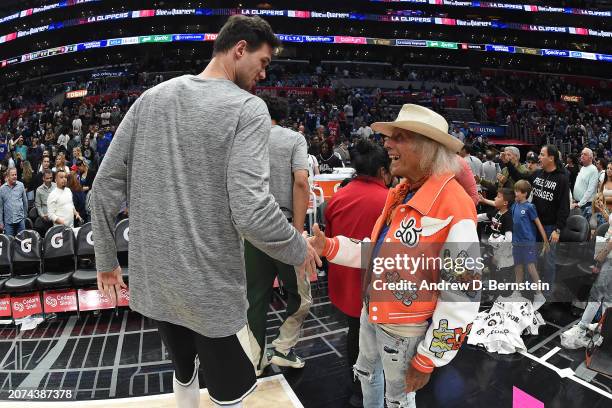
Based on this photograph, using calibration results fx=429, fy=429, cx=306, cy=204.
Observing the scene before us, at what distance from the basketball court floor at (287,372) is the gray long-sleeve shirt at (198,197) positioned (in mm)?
1760

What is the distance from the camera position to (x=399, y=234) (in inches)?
70.0

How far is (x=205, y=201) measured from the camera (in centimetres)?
140

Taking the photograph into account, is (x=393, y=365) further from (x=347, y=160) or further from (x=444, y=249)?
(x=347, y=160)

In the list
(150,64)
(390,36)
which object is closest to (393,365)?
(150,64)

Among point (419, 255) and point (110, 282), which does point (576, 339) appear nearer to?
point (419, 255)

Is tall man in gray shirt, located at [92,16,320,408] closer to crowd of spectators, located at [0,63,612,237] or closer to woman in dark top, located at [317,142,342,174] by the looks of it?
woman in dark top, located at [317,142,342,174]

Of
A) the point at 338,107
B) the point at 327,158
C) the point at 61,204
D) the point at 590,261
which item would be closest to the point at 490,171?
the point at 327,158

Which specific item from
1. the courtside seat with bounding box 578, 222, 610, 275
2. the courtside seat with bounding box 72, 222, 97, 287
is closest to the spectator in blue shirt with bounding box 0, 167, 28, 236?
the courtside seat with bounding box 72, 222, 97, 287

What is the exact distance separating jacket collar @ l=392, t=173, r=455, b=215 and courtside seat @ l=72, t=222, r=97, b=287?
12.5ft

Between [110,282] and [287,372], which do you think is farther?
[287,372]

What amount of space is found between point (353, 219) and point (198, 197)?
1.47 m

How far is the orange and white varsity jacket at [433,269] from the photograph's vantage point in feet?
5.34

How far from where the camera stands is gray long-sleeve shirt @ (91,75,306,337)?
1.36m

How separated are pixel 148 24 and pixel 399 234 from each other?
36.1 meters
